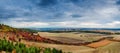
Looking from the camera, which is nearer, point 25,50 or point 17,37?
point 25,50

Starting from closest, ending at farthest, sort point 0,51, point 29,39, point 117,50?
point 0,51
point 117,50
point 29,39

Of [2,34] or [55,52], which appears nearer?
[55,52]

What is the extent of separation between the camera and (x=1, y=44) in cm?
2095

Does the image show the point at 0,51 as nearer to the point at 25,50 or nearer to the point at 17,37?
the point at 25,50

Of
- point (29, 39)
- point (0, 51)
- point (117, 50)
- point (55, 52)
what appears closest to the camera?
point (0, 51)

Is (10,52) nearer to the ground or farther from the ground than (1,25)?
nearer to the ground

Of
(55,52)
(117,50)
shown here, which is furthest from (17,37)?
(117,50)

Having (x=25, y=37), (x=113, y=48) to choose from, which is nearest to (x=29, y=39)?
(x=25, y=37)

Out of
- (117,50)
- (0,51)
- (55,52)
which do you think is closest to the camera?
(0,51)

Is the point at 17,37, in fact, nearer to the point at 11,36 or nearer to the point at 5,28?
the point at 11,36

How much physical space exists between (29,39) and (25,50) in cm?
936

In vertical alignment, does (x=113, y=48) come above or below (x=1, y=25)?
below

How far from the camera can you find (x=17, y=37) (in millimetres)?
28688

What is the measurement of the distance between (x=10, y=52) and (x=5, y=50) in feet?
1.29
